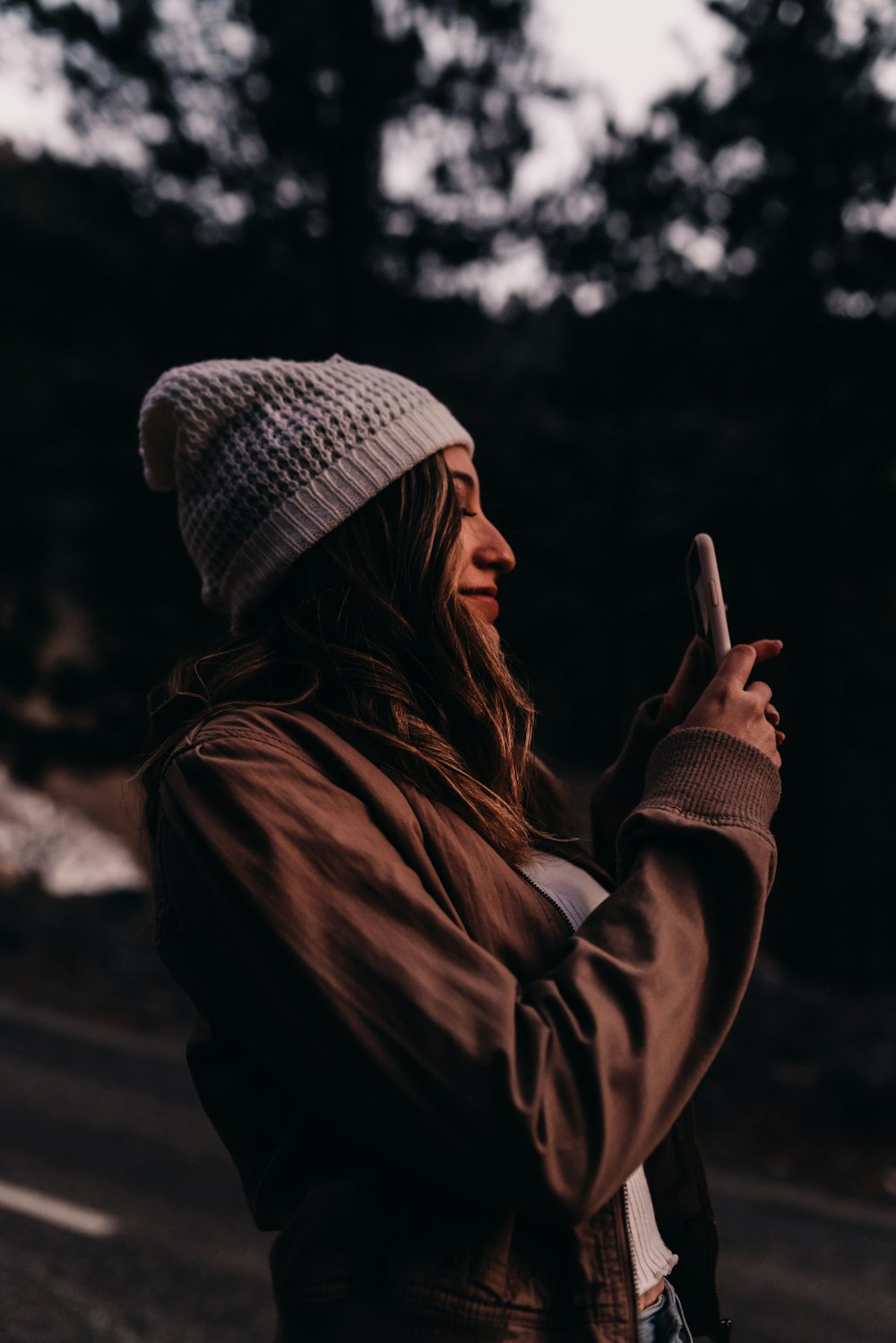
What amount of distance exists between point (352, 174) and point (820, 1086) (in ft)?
22.5

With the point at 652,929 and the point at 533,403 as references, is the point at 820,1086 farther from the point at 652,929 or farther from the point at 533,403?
the point at 652,929

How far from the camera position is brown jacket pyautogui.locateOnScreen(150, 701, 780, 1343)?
102 centimetres

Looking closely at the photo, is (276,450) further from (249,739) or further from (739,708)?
(739,708)

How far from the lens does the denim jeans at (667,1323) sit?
4.07ft

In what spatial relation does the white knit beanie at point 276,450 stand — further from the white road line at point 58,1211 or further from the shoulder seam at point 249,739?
the white road line at point 58,1211

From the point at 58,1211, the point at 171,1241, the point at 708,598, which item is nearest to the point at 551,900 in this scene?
the point at 708,598

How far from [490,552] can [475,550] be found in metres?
0.02

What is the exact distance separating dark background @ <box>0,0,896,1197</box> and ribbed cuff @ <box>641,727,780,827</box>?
20.3ft

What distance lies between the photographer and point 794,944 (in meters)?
8.88

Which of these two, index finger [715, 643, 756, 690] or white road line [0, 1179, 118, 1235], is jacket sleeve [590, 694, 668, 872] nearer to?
index finger [715, 643, 756, 690]

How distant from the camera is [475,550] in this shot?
58.2 inches

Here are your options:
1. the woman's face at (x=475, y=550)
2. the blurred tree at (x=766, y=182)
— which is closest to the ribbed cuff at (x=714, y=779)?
the woman's face at (x=475, y=550)

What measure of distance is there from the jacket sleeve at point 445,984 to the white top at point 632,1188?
210 millimetres

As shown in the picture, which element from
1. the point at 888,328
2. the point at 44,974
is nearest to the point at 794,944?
the point at 888,328
